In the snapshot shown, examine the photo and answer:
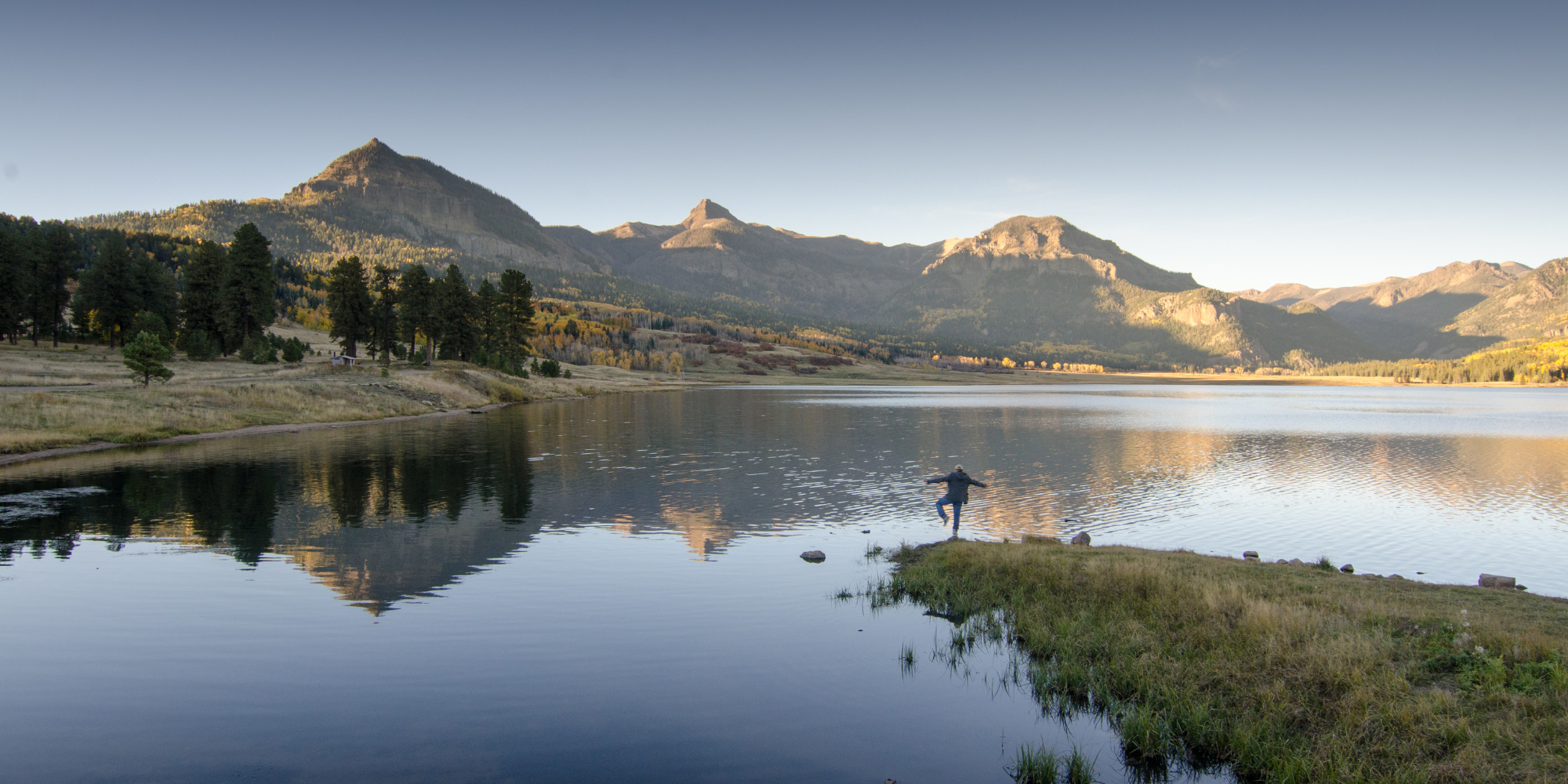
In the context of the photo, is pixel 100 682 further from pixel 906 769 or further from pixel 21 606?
pixel 906 769

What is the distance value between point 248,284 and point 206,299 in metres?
6.37

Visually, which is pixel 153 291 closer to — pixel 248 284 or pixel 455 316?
pixel 248 284

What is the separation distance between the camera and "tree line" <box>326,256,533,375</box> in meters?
111

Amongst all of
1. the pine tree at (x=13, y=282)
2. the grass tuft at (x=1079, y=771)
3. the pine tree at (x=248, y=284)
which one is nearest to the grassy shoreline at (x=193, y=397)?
the pine tree at (x=13, y=282)

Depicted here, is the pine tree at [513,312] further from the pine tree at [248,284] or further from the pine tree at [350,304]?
the pine tree at [248,284]

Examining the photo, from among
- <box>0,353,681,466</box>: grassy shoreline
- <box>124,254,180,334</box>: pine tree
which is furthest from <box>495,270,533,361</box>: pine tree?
<box>124,254,180,334</box>: pine tree

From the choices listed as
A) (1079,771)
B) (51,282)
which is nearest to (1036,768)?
(1079,771)

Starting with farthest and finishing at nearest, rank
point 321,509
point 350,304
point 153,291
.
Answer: point 350,304
point 153,291
point 321,509

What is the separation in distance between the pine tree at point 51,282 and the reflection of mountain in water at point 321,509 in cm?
7388

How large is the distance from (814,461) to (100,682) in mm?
43599

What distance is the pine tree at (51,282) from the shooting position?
317ft

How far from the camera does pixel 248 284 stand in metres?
103

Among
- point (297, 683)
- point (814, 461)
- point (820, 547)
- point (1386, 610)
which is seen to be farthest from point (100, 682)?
point (814, 461)

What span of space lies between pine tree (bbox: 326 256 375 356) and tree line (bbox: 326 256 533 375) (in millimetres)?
105
